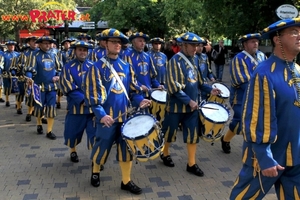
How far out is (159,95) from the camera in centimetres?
644

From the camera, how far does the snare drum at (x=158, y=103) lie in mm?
6242

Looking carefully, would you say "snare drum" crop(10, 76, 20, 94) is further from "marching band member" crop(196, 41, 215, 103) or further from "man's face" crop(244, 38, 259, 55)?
"man's face" crop(244, 38, 259, 55)

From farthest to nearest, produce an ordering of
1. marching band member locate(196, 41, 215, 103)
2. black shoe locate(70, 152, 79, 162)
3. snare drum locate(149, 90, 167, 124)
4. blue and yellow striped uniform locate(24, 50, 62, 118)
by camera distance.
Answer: blue and yellow striped uniform locate(24, 50, 62, 118) → snare drum locate(149, 90, 167, 124) → black shoe locate(70, 152, 79, 162) → marching band member locate(196, 41, 215, 103)

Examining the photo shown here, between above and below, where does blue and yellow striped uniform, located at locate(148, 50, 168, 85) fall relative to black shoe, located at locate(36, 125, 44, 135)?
above

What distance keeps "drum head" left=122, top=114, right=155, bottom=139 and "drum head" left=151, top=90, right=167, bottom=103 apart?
6.46 ft

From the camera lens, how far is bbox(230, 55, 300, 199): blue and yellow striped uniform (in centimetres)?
268

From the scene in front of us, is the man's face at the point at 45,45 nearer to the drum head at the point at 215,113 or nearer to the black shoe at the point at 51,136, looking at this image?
the black shoe at the point at 51,136

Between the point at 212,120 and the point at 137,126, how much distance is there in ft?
3.98

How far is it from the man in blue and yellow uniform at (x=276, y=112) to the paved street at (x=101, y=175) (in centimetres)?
176

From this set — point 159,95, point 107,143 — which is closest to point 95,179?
point 107,143

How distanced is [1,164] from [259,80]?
4.55 m

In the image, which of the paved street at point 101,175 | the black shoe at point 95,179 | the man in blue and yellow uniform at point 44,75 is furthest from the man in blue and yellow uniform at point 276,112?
the man in blue and yellow uniform at point 44,75

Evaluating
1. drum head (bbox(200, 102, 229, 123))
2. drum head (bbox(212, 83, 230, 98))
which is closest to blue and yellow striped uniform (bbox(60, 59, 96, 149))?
drum head (bbox(200, 102, 229, 123))

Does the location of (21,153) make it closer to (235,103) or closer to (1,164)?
(1,164)
